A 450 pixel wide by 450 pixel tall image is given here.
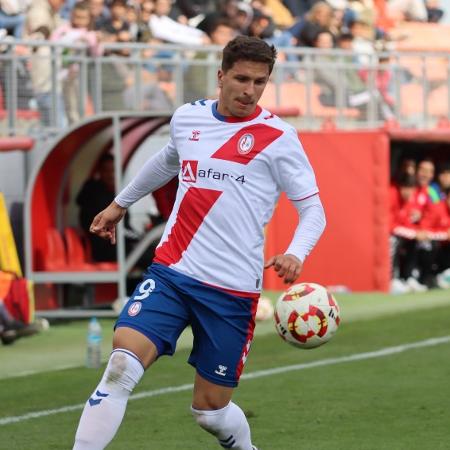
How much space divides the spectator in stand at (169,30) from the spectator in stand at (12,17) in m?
2.37

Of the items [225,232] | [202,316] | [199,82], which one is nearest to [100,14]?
[199,82]

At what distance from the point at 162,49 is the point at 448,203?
17.8 feet

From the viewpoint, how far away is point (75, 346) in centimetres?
1402

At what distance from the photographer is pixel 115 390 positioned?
6.69 meters

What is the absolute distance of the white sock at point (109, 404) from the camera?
6570 millimetres

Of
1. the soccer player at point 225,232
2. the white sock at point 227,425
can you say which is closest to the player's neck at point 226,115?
the soccer player at point 225,232

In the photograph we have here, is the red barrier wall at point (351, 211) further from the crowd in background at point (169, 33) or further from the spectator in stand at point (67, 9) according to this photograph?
the spectator in stand at point (67, 9)

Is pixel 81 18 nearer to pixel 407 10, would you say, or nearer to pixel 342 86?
pixel 342 86

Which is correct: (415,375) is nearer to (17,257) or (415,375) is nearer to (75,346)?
(75,346)

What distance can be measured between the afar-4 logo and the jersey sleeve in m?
0.19

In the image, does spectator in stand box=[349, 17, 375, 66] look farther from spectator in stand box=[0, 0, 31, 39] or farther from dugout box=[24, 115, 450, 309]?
spectator in stand box=[0, 0, 31, 39]

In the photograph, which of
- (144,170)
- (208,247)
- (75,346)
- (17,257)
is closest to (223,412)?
(208,247)

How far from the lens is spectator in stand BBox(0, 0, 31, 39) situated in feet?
60.0

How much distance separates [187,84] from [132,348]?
11480 millimetres
